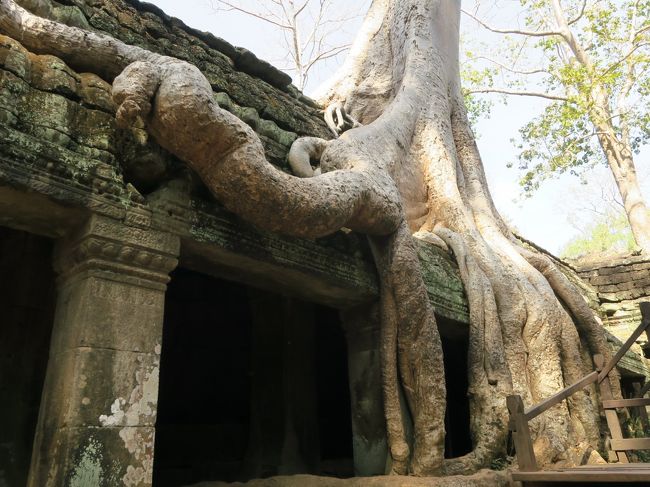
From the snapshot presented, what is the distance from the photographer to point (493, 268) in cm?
507

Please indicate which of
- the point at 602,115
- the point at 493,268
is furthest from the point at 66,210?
Result: the point at 602,115

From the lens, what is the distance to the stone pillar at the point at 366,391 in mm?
3660

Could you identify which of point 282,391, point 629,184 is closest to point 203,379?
point 282,391

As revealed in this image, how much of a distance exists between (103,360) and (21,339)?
4.17 ft

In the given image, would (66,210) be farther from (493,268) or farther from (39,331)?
(493,268)

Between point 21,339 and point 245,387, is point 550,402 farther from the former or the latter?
point 21,339

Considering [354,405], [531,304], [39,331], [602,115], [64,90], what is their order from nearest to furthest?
[64,90] < [39,331] < [354,405] < [531,304] < [602,115]

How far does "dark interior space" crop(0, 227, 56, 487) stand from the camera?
2.99 metres

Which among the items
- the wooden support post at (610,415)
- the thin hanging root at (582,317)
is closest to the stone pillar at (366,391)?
the wooden support post at (610,415)

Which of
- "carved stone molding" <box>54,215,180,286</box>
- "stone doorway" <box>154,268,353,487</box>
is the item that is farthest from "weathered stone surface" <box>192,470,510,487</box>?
"carved stone molding" <box>54,215,180,286</box>

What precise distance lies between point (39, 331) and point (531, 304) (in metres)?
3.88

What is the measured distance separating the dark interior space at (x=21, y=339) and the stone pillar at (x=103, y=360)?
71 centimetres

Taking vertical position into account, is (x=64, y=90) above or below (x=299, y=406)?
above

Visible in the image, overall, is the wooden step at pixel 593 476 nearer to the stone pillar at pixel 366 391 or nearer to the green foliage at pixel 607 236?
the stone pillar at pixel 366 391
